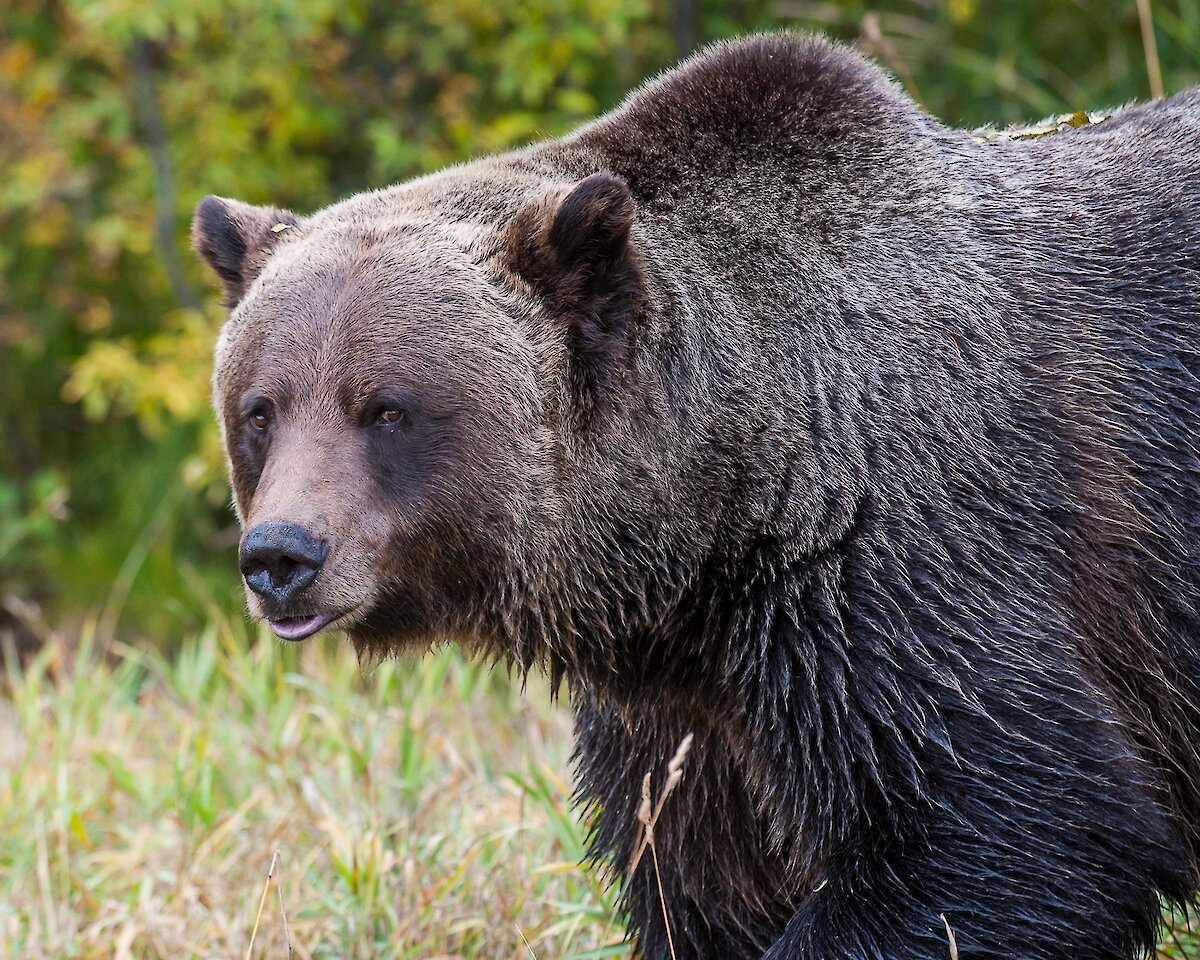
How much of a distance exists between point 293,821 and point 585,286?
2.54m

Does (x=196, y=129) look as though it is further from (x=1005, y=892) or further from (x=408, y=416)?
(x=1005, y=892)

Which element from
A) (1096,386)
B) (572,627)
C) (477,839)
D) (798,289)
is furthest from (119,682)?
(1096,386)

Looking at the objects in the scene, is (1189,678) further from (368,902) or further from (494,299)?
(368,902)

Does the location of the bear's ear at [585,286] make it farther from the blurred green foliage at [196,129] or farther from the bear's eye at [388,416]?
the blurred green foliage at [196,129]

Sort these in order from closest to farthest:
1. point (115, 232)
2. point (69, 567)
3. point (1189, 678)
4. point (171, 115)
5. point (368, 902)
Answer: point (1189, 678)
point (368, 902)
point (115, 232)
point (171, 115)
point (69, 567)

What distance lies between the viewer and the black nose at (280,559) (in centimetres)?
345

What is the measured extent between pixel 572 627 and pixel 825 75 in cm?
166

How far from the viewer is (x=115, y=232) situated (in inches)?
432

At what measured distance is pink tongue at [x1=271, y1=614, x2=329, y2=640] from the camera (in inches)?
143

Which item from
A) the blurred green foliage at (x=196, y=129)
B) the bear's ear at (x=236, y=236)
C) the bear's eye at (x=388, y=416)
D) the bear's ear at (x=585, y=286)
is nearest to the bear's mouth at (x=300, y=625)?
the bear's eye at (x=388, y=416)

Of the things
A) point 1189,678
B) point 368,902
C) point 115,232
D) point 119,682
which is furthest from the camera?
point 115,232

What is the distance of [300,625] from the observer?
3643 millimetres

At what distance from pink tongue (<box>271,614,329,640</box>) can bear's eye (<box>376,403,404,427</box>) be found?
1.63 ft

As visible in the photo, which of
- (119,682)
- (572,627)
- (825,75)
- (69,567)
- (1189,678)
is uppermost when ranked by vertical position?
(825,75)
